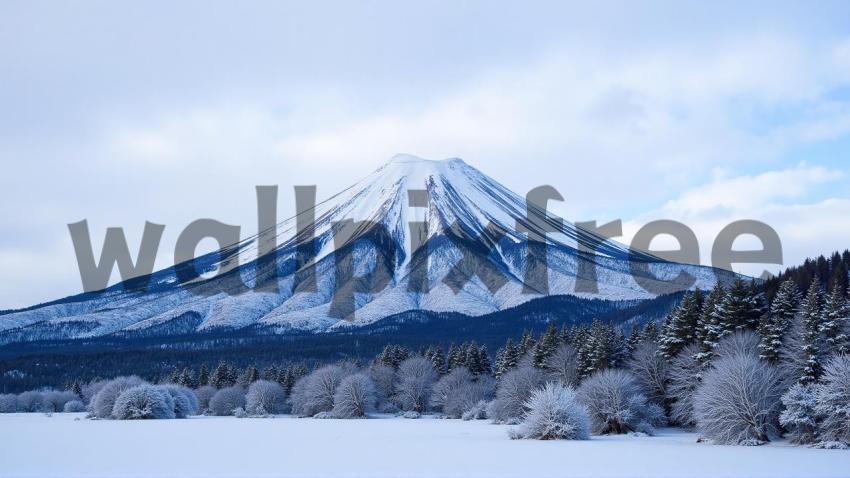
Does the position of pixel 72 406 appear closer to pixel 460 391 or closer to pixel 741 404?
pixel 460 391

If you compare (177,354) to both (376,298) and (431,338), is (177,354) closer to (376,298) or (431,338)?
(431,338)

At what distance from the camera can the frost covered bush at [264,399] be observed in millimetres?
70688

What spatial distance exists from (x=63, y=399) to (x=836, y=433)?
81.5m

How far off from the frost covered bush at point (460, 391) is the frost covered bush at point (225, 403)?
21.5 metres

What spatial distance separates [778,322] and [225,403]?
55.9 m

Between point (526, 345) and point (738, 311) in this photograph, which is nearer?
point (738, 311)

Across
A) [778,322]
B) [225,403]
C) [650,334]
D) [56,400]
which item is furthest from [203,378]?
[778,322]

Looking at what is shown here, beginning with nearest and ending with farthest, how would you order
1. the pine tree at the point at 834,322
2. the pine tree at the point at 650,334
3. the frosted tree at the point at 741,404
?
the frosted tree at the point at 741,404 < the pine tree at the point at 834,322 < the pine tree at the point at 650,334

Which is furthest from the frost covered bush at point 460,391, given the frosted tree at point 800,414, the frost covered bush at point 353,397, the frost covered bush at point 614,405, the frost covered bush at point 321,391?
the frosted tree at point 800,414

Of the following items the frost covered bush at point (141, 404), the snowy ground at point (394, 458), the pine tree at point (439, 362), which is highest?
the snowy ground at point (394, 458)

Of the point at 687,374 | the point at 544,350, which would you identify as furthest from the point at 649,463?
the point at 544,350

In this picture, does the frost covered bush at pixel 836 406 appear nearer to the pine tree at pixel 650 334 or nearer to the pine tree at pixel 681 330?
the pine tree at pixel 681 330

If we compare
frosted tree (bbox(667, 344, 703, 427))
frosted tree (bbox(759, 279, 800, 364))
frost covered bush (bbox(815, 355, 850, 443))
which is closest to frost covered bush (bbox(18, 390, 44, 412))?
frosted tree (bbox(667, 344, 703, 427))

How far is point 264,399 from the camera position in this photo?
235ft
